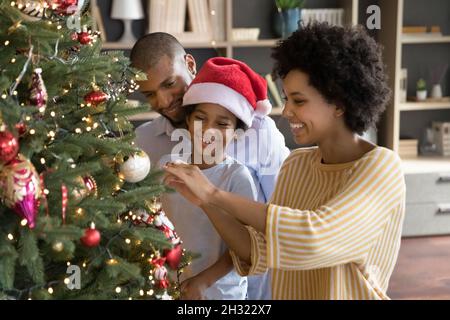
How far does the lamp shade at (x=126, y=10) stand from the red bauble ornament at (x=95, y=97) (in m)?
2.46

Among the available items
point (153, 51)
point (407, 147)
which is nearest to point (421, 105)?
point (407, 147)

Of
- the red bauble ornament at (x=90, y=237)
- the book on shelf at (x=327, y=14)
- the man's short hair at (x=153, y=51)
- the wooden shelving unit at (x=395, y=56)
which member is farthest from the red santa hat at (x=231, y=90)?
the wooden shelving unit at (x=395, y=56)

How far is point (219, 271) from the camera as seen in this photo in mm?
1686

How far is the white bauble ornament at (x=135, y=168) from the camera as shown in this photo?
1408mm

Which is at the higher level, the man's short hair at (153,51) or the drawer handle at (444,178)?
the man's short hair at (153,51)

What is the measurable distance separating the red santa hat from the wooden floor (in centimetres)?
172

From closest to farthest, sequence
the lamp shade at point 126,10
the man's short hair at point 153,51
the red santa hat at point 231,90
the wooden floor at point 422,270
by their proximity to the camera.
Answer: the red santa hat at point 231,90 < the man's short hair at point 153,51 < the wooden floor at point 422,270 < the lamp shade at point 126,10

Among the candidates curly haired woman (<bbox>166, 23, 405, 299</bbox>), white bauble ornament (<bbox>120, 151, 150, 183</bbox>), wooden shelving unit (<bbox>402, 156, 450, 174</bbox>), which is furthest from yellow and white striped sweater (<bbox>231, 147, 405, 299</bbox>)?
wooden shelving unit (<bbox>402, 156, 450, 174</bbox>)

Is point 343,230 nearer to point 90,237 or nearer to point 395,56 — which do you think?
point 90,237

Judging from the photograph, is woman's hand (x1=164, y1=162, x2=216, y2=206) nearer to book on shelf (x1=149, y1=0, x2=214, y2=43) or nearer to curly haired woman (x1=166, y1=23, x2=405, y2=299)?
curly haired woman (x1=166, y1=23, x2=405, y2=299)

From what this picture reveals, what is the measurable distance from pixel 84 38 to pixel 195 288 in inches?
26.7

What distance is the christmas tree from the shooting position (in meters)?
1.18

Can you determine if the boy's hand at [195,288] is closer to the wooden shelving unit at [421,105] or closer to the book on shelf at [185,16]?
the book on shelf at [185,16]

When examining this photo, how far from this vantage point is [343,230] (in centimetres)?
136
